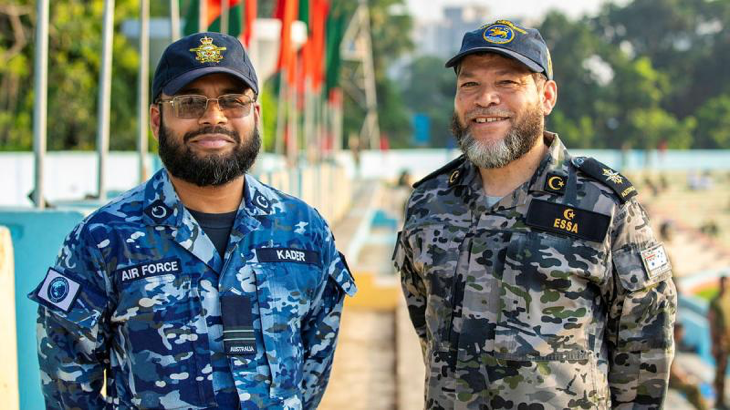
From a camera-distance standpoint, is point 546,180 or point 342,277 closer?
point 342,277

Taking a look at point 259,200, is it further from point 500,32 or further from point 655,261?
point 655,261

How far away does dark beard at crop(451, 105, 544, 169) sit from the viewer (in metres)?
2.68

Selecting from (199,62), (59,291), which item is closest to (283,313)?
(59,291)

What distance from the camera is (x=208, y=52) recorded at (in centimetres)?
229

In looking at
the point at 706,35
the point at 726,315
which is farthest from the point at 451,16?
the point at 726,315

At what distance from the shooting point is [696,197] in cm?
5431

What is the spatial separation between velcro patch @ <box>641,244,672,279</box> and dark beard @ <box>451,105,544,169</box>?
1.38 feet

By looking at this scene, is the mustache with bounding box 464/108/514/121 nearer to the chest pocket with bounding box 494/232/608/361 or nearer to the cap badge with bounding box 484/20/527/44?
the cap badge with bounding box 484/20/527/44

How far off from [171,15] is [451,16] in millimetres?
181913

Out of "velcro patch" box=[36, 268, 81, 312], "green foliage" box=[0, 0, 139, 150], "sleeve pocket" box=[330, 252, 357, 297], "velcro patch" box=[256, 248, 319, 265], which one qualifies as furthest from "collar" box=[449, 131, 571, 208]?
"green foliage" box=[0, 0, 139, 150]

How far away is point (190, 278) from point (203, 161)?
27 centimetres

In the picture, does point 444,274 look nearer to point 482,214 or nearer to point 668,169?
point 482,214

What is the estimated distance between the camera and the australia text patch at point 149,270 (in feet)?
7.33

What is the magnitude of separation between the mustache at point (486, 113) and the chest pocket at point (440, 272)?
1.02ft
